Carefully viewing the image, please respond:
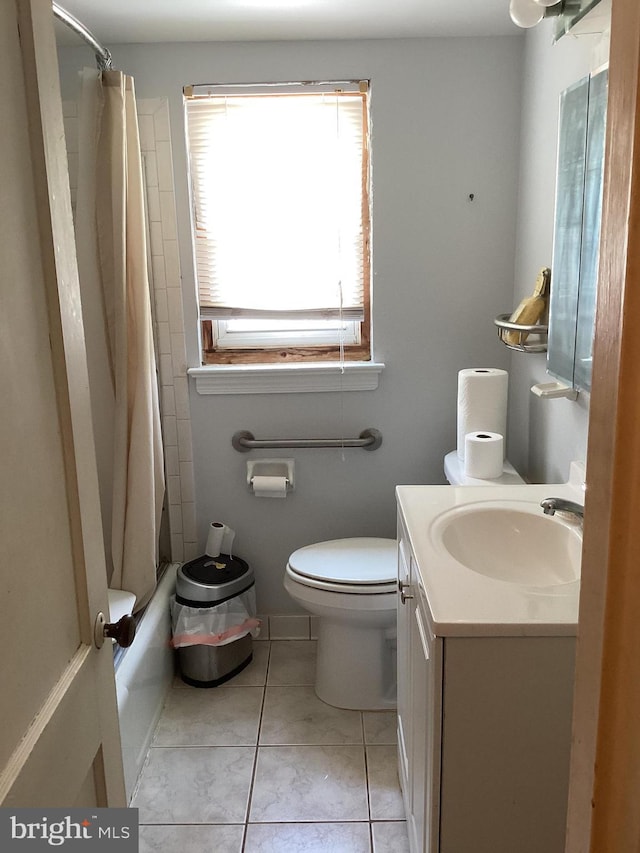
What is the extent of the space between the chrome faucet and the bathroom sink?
0.05m

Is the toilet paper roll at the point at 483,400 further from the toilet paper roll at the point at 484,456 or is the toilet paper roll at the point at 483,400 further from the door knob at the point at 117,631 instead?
the door knob at the point at 117,631

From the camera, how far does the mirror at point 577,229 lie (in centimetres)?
169

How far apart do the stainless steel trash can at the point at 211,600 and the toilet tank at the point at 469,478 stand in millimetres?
807

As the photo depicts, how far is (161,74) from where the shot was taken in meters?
2.45

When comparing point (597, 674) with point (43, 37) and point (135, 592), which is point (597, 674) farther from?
point (135, 592)

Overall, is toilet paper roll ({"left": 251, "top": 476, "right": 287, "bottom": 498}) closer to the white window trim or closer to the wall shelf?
the white window trim

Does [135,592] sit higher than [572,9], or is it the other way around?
[572,9]

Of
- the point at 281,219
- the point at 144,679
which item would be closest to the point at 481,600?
the point at 144,679

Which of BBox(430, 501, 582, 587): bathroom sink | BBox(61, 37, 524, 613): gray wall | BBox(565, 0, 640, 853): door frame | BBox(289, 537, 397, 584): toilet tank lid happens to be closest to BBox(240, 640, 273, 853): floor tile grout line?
BBox(61, 37, 524, 613): gray wall

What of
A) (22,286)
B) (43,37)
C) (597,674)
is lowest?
(597,674)

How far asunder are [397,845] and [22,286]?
168 centimetres

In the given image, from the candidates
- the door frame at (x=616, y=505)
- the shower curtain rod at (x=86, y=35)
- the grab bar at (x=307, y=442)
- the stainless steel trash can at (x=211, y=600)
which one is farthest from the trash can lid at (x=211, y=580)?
the door frame at (x=616, y=505)

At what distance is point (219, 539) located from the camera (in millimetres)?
2672

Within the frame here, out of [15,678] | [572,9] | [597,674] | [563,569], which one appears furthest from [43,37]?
[563,569]
